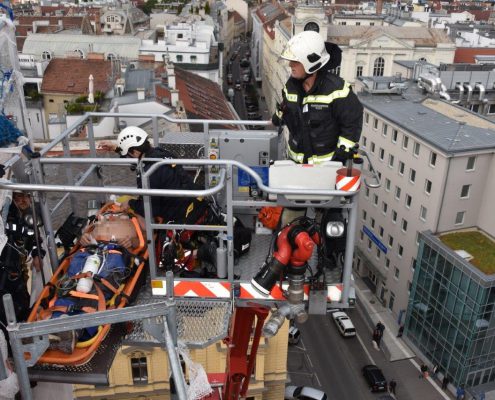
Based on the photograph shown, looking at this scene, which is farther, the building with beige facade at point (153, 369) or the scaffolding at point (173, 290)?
the building with beige facade at point (153, 369)

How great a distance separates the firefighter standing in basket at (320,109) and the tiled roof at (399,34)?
52832 millimetres

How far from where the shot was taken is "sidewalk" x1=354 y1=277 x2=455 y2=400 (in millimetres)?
27941

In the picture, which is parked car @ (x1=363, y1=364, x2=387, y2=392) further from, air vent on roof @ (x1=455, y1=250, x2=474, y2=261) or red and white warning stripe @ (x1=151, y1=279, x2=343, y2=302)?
red and white warning stripe @ (x1=151, y1=279, x2=343, y2=302)

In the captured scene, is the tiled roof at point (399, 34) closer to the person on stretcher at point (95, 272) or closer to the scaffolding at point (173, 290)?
the person on stretcher at point (95, 272)

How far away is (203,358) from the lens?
20.4m

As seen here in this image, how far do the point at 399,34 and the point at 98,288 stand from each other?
196 ft

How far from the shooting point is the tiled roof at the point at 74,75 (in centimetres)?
4416

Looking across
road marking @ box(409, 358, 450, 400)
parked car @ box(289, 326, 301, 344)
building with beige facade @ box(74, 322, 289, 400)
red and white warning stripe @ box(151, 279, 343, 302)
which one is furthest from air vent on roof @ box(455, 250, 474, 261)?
red and white warning stripe @ box(151, 279, 343, 302)

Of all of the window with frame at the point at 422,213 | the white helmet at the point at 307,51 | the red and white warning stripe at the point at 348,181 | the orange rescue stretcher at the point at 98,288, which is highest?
the white helmet at the point at 307,51

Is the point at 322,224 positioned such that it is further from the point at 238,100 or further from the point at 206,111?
the point at 238,100

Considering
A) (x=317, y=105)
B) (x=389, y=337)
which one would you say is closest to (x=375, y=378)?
(x=389, y=337)

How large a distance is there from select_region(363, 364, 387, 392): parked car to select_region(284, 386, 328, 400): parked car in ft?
9.33

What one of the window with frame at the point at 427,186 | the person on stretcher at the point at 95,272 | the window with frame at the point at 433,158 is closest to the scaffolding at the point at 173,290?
the person on stretcher at the point at 95,272

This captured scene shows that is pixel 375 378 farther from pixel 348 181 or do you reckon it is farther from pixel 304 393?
pixel 348 181
